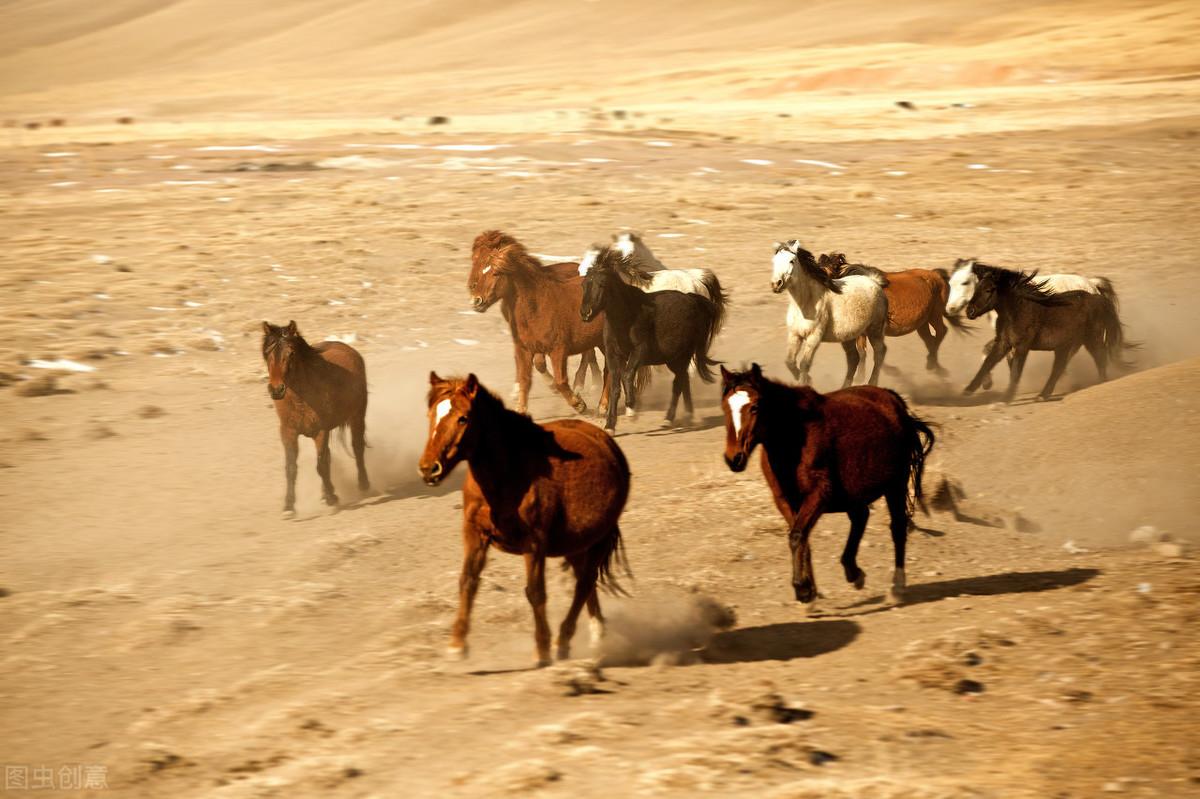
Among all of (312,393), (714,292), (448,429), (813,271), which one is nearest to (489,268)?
(714,292)

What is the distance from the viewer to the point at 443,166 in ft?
83.7

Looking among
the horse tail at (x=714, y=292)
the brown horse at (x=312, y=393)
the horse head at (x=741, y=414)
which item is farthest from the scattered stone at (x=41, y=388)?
the horse head at (x=741, y=414)

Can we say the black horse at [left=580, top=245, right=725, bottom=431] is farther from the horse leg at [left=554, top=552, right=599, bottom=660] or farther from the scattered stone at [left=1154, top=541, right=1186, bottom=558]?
the horse leg at [left=554, top=552, right=599, bottom=660]

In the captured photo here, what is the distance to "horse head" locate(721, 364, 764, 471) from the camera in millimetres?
7594

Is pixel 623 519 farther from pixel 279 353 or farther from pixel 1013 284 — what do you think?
pixel 1013 284

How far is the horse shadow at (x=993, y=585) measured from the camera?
8.38m

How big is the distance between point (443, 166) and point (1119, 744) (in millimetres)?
20681

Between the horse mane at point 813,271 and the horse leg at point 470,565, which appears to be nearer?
the horse leg at point 470,565

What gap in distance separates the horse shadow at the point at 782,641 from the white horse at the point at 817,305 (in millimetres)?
5287

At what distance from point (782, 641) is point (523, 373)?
602 cm

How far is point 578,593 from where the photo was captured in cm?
753

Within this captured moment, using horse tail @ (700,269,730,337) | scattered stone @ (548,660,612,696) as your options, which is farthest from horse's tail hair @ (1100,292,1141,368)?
scattered stone @ (548,660,612,696)

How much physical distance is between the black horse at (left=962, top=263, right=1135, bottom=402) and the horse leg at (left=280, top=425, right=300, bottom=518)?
21.0 ft

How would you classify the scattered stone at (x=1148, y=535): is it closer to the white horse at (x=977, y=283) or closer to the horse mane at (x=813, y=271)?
the white horse at (x=977, y=283)
